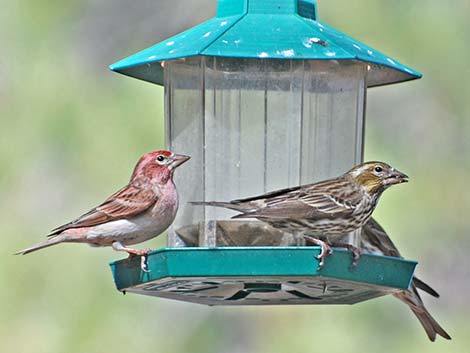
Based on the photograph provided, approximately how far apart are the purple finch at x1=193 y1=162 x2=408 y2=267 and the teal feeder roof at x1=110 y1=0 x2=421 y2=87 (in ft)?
2.17

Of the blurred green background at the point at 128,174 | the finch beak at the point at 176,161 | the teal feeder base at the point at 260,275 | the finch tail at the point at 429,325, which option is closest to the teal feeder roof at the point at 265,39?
the finch beak at the point at 176,161

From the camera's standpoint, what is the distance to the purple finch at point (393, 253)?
1133 centimetres

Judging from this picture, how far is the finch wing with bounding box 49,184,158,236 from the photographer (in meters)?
10.2

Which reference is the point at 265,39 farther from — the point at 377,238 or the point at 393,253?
the point at 393,253

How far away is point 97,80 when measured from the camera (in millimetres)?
13758

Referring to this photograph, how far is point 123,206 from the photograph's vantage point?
10.3 metres

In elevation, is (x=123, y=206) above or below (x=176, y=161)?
below

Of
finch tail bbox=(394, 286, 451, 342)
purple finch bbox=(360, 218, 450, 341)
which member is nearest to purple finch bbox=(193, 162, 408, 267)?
purple finch bbox=(360, 218, 450, 341)

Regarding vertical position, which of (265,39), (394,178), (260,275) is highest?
(265,39)

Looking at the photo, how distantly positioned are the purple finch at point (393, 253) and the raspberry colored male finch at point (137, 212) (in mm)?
1538

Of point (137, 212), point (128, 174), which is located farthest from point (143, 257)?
point (128, 174)

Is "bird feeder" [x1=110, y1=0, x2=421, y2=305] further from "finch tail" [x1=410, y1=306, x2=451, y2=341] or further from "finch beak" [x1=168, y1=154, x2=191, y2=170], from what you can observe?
Result: "finch tail" [x1=410, y1=306, x2=451, y2=341]

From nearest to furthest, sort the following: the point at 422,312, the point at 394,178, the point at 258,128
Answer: the point at 258,128 < the point at 394,178 < the point at 422,312

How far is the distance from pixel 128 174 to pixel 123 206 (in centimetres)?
285
